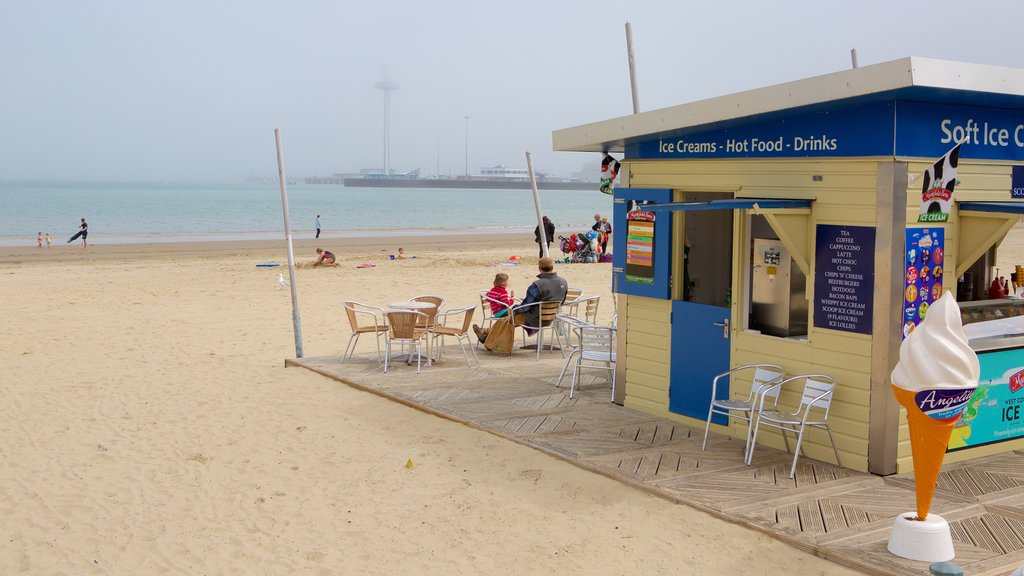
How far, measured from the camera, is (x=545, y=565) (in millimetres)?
4738

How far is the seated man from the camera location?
32.2 feet

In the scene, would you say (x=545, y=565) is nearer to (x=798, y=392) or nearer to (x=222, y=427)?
(x=798, y=392)

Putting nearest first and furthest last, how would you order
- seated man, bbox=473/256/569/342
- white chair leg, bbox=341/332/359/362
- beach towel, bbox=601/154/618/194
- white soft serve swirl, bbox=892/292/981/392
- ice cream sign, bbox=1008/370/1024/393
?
white soft serve swirl, bbox=892/292/981/392
ice cream sign, bbox=1008/370/1024/393
beach towel, bbox=601/154/618/194
seated man, bbox=473/256/569/342
white chair leg, bbox=341/332/359/362

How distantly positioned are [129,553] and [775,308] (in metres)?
4.40

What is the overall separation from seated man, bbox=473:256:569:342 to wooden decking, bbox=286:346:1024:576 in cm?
131

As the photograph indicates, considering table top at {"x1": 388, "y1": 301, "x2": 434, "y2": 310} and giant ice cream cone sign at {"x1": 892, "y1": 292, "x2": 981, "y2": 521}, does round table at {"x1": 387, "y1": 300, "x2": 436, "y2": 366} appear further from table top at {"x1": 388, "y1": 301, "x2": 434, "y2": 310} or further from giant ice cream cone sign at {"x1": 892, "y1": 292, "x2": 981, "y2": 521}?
giant ice cream cone sign at {"x1": 892, "y1": 292, "x2": 981, "y2": 521}

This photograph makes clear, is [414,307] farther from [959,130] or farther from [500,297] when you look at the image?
[959,130]

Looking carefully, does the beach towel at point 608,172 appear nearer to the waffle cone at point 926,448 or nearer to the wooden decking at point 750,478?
the wooden decking at point 750,478

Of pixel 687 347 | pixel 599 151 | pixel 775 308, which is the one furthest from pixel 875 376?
pixel 599 151

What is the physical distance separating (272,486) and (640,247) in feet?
10.7

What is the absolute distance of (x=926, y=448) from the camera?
4684mm

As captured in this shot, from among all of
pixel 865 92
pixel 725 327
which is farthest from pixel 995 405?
pixel 865 92

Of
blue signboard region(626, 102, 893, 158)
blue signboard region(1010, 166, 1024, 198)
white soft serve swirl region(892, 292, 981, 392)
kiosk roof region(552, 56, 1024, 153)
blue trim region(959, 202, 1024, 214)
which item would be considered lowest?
white soft serve swirl region(892, 292, 981, 392)

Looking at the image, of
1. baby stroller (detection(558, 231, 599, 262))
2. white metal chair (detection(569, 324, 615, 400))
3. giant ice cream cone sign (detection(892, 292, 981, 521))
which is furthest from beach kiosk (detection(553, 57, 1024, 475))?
baby stroller (detection(558, 231, 599, 262))
